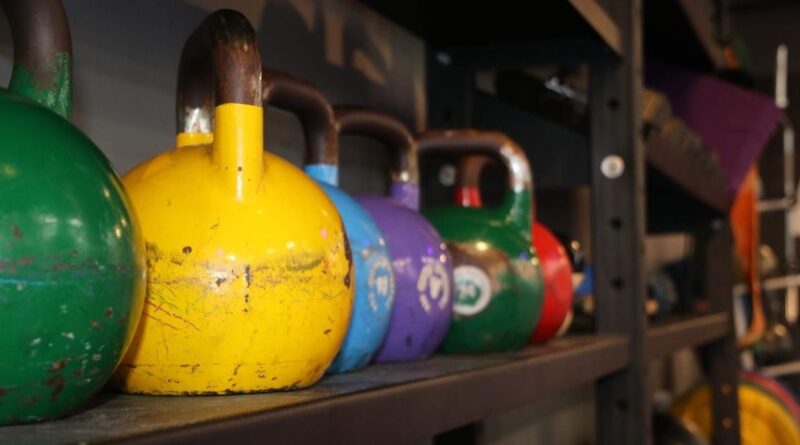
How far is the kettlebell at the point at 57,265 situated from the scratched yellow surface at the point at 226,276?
7cm

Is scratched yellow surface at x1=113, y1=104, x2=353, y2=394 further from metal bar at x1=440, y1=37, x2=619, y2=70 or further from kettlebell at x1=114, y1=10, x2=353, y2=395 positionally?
metal bar at x1=440, y1=37, x2=619, y2=70

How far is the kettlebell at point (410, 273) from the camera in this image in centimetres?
98

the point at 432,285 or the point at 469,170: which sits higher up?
the point at 469,170

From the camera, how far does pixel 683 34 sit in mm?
2156

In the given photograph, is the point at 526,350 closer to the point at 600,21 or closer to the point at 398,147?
the point at 398,147

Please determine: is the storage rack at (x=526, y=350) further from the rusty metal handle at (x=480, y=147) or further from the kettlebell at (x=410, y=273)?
the rusty metal handle at (x=480, y=147)

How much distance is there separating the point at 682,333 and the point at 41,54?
140 centimetres

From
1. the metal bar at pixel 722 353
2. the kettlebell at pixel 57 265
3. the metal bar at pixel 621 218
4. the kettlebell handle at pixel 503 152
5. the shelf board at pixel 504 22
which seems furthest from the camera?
the metal bar at pixel 722 353

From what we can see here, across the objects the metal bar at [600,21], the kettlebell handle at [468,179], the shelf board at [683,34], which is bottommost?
the kettlebell handle at [468,179]

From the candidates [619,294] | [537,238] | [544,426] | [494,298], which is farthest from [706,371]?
[494,298]

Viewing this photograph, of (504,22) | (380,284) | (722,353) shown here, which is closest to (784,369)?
(722,353)

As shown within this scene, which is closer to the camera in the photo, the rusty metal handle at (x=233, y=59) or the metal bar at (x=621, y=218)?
the rusty metal handle at (x=233, y=59)

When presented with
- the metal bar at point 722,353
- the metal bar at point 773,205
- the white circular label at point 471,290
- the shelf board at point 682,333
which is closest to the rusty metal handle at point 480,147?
the white circular label at point 471,290

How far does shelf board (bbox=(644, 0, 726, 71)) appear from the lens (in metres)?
1.96
